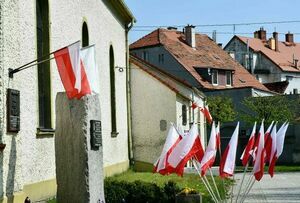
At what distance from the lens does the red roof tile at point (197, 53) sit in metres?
56.7

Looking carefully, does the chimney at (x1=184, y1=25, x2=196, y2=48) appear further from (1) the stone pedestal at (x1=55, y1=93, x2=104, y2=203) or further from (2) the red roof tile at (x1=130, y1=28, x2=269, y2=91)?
(1) the stone pedestal at (x1=55, y1=93, x2=104, y2=203)

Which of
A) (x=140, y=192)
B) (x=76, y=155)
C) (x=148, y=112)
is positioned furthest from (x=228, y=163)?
(x=148, y=112)

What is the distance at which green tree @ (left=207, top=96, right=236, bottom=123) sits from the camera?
48.7 m

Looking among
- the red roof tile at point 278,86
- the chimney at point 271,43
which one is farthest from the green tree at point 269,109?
the chimney at point 271,43

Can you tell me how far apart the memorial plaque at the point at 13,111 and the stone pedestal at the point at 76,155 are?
68 centimetres

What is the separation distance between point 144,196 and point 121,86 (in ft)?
45.0

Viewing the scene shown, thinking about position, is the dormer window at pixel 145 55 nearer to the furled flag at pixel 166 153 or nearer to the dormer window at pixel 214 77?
the dormer window at pixel 214 77

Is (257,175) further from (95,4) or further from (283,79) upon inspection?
(283,79)

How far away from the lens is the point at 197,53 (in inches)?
2355

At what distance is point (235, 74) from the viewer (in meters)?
62.9

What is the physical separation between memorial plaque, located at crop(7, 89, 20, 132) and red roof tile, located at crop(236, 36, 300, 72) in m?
68.9

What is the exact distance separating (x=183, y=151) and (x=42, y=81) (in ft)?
15.5

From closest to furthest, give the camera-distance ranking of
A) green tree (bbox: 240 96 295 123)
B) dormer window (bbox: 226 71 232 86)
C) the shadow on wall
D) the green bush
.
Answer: the shadow on wall
the green bush
green tree (bbox: 240 96 295 123)
dormer window (bbox: 226 71 232 86)

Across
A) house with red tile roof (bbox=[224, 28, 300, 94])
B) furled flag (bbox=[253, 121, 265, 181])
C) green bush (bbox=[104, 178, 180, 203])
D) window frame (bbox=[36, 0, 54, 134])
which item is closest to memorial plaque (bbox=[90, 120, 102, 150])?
furled flag (bbox=[253, 121, 265, 181])
